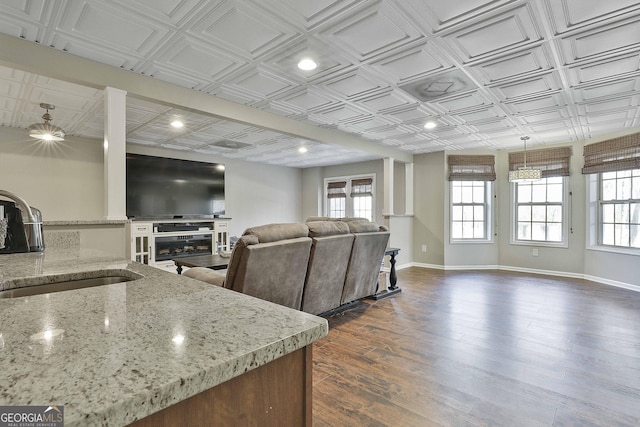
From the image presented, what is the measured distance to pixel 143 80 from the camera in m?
2.93

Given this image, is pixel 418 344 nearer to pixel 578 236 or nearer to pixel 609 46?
pixel 609 46

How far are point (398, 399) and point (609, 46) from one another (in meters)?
2.98

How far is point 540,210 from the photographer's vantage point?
595 cm

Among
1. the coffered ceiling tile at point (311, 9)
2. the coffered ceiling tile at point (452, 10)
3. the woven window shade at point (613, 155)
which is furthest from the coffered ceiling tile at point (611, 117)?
the coffered ceiling tile at point (311, 9)

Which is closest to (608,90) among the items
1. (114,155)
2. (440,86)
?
(440,86)

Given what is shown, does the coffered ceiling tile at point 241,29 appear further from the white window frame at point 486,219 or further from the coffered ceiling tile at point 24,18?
the white window frame at point 486,219

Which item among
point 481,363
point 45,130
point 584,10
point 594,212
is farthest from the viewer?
point 594,212

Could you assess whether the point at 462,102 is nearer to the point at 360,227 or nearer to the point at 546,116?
the point at 546,116

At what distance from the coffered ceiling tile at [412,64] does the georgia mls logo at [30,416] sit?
9.16 ft

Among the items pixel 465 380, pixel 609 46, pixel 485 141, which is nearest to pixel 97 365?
pixel 465 380

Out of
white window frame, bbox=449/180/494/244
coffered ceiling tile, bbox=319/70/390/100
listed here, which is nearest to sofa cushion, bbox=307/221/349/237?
coffered ceiling tile, bbox=319/70/390/100

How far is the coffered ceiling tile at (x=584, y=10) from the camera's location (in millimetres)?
1983

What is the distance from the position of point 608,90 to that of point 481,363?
3050mm

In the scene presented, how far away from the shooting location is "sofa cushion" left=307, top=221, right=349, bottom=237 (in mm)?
3004
